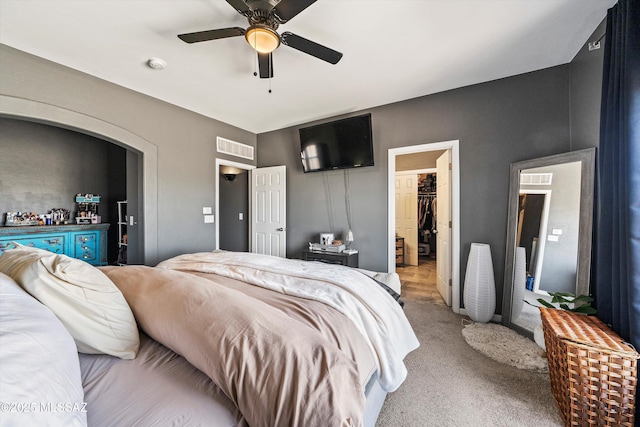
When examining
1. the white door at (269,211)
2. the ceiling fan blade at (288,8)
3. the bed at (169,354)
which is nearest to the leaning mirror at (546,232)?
the bed at (169,354)

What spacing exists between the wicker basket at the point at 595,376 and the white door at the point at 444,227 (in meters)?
1.74

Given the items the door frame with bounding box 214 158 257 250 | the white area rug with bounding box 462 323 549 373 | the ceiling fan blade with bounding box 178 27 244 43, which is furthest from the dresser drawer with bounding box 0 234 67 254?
the white area rug with bounding box 462 323 549 373

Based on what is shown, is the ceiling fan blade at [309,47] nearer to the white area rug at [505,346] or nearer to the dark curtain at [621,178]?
the dark curtain at [621,178]

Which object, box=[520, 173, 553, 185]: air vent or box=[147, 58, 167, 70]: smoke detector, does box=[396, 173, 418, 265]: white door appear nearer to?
box=[520, 173, 553, 185]: air vent

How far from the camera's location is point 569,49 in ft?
7.56

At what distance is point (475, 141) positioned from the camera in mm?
2941

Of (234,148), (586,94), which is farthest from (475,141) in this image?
(234,148)

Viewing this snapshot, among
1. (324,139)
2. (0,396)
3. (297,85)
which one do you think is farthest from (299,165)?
(0,396)

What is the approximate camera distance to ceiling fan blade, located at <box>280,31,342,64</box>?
1817mm

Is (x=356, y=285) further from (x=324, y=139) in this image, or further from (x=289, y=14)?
(x=324, y=139)

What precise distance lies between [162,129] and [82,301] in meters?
3.06

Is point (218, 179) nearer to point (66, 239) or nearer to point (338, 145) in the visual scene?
point (338, 145)

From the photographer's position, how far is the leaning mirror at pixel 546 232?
79.0 inches

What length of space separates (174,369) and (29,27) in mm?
2993
